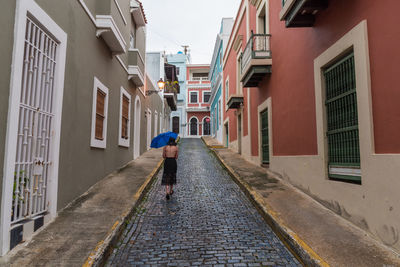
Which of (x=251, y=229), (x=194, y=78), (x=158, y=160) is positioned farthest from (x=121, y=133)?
(x=194, y=78)

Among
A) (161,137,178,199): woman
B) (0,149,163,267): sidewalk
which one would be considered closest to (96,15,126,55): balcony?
(161,137,178,199): woman

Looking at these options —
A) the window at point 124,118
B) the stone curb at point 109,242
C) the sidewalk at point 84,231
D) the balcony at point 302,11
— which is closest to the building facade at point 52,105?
the sidewalk at point 84,231

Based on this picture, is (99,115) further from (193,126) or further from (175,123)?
(175,123)

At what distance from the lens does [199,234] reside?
15.6 ft

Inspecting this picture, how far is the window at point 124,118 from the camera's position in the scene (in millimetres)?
9930

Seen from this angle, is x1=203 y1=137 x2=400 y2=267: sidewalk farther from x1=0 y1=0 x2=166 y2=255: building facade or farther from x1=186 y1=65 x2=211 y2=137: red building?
x1=186 y1=65 x2=211 y2=137: red building

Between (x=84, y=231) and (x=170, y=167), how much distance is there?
→ 3160mm

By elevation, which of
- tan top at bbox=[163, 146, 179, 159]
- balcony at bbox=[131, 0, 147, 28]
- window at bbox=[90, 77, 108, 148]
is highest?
balcony at bbox=[131, 0, 147, 28]

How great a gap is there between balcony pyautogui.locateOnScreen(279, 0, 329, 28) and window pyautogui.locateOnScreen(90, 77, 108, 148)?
15.9 ft

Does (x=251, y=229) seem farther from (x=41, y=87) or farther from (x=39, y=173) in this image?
(x=41, y=87)

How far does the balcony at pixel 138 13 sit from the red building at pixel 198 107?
22.6 m

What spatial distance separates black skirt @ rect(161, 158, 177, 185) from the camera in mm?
7205

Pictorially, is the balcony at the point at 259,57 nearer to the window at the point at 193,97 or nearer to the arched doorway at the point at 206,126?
the arched doorway at the point at 206,126

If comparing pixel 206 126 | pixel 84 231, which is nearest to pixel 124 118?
pixel 84 231
